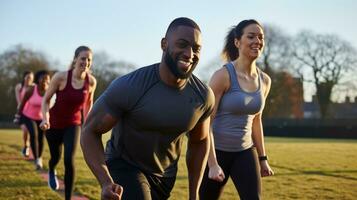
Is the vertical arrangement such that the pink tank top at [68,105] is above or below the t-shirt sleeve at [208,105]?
below

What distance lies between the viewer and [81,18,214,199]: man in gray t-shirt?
2.65 m

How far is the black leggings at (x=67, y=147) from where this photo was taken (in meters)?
5.62

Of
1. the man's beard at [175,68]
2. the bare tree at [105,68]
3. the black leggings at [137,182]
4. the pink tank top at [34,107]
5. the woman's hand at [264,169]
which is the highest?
the man's beard at [175,68]

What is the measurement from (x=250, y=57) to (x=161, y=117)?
1.87 m

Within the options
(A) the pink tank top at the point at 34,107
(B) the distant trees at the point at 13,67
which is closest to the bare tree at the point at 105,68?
(B) the distant trees at the point at 13,67

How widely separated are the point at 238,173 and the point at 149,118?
1664 millimetres

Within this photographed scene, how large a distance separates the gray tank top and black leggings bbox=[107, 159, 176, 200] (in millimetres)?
1213

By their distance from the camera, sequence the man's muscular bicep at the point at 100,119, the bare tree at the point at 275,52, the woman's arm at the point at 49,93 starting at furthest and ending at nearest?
the bare tree at the point at 275,52 < the woman's arm at the point at 49,93 < the man's muscular bicep at the point at 100,119

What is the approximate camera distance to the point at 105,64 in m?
66.8

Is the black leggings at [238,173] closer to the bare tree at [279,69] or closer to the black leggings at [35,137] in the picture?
the black leggings at [35,137]

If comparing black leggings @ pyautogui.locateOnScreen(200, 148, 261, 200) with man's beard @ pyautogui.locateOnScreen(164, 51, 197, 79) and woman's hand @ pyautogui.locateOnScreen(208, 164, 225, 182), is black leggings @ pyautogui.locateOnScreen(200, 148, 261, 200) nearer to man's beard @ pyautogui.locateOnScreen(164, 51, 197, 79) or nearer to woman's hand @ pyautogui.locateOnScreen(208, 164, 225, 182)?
woman's hand @ pyautogui.locateOnScreen(208, 164, 225, 182)

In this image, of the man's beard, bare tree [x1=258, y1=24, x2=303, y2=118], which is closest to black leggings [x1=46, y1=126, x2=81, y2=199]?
the man's beard

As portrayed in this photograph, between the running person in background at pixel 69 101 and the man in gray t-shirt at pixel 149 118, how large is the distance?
3.12 metres

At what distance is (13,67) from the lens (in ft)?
180
